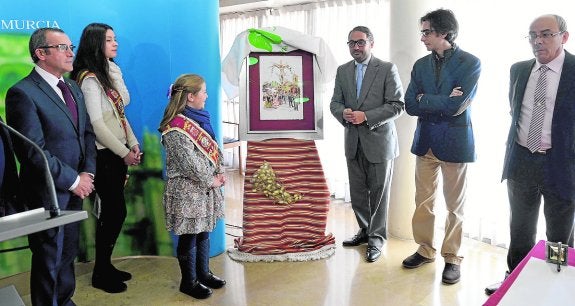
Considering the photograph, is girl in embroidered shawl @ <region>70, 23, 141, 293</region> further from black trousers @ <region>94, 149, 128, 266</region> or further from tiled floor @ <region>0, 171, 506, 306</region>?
tiled floor @ <region>0, 171, 506, 306</region>

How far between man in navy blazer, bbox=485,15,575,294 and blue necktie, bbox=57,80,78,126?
89.8 inches

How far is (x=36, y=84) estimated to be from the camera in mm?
2170

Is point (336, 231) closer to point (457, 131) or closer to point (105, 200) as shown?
point (457, 131)

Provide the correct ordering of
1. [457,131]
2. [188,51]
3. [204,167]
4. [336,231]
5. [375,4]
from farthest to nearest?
[375,4]
[336,231]
[188,51]
[457,131]
[204,167]

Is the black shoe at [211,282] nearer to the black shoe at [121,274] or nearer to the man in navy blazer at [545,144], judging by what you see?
the black shoe at [121,274]

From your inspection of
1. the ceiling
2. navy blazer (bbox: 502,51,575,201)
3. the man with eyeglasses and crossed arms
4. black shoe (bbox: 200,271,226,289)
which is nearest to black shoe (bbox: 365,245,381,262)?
the man with eyeglasses and crossed arms

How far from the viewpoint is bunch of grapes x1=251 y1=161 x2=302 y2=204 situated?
334cm

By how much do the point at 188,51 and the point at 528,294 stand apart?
2.70 meters

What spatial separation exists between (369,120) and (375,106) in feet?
0.46

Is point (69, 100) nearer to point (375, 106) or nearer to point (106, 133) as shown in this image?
point (106, 133)

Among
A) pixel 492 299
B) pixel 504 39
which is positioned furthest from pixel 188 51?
pixel 492 299

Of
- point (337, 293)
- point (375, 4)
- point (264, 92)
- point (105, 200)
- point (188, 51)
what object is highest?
point (375, 4)

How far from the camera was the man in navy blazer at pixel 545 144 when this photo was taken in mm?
2299

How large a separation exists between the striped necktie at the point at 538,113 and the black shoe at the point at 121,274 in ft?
8.41
